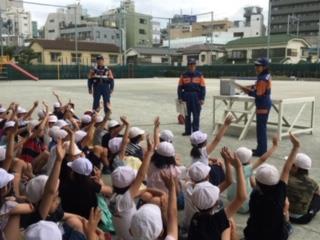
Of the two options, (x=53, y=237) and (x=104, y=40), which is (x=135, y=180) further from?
(x=104, y=40)

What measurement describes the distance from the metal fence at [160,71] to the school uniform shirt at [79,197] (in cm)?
3423

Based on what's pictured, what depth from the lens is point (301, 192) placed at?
4.09m

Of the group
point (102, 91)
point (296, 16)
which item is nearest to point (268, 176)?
point (102, 91)

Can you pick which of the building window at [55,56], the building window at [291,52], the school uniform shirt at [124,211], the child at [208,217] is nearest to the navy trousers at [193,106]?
the school uniform shirt at [124,211]

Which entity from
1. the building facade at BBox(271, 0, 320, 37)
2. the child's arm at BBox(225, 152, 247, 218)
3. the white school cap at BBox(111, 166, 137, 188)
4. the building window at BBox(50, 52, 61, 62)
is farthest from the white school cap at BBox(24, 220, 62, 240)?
the building facade at BBox(271, 0, 320, 37)

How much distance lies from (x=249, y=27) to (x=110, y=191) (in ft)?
298

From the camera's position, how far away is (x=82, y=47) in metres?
55.8

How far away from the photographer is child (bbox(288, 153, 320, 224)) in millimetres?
4090

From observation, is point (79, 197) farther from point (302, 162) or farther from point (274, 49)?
point (274, 49)

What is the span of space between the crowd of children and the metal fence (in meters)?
33.2

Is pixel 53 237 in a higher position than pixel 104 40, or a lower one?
lower

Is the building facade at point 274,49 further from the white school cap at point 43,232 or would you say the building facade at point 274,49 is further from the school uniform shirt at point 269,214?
the white school cap at point 43,232

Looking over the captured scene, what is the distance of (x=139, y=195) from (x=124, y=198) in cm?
34

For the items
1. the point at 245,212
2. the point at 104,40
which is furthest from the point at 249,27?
the point at 245,212
